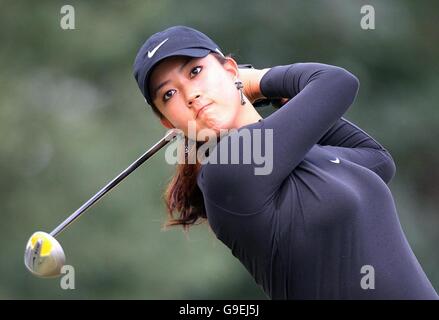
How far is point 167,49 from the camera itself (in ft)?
5.41

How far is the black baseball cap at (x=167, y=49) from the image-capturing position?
165 centimetres

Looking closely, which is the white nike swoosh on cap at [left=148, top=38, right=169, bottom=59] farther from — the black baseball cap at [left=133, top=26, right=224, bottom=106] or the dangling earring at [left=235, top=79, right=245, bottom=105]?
the dangling earring at [left=235, top=79, right=245, bottom=105]

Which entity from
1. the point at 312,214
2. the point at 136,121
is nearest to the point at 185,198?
the point at 312,214

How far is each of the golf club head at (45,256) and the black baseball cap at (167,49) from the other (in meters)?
0.33

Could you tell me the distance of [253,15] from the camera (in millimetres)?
5613

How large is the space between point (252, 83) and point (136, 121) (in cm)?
370

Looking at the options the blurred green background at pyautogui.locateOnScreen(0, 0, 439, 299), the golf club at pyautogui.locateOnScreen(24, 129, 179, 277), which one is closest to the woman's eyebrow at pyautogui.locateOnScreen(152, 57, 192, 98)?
the golf club at pyautogui.locateOnScreen(24, 129, 179, 277)

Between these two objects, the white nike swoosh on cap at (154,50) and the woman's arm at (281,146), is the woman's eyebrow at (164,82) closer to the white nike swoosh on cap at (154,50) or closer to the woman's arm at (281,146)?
the white nike swoosh on cap at (154,50)

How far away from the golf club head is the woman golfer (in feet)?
0.98

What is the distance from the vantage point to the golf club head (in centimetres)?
→ 181

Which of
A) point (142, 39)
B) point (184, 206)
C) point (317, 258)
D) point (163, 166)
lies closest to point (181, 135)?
point (184, 206)

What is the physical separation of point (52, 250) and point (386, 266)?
1.95 ft

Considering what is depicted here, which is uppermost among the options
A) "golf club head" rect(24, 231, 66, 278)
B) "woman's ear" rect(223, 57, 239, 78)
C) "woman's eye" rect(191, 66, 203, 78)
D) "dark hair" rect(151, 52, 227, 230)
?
"woman's ear" rect(223, 57, 239, 78)

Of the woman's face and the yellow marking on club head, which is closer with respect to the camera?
the woman's face
